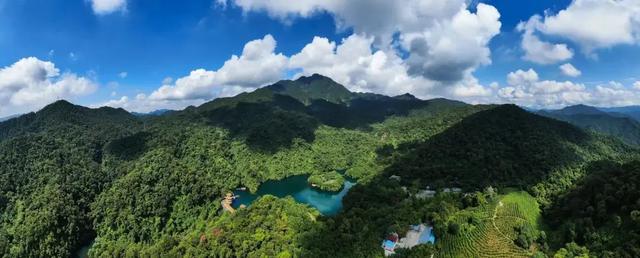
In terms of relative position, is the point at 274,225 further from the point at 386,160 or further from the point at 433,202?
the point at 386,160

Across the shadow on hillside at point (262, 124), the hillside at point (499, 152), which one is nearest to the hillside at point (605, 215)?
the hillside at point (499, 152)

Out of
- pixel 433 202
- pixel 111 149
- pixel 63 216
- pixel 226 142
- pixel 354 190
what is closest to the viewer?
pixel 433 202

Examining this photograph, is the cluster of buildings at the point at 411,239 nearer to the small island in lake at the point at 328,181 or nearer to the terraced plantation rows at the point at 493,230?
the terraced plantation rows at the point at 493,230

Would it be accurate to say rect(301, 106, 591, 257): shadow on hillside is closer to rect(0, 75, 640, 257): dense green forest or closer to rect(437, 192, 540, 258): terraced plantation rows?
rect(0, 75, 640, 257): dense green forest

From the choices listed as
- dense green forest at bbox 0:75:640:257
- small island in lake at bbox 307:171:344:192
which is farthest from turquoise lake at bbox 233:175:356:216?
dense green forest at bbox 0:75:640:257

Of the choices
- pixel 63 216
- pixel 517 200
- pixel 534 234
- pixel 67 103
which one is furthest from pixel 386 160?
pixel 67 103

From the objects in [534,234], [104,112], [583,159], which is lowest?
[534,234]
